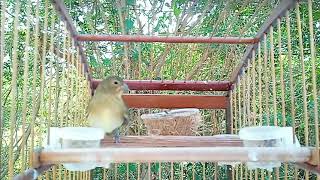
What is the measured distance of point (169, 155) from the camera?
1326mm

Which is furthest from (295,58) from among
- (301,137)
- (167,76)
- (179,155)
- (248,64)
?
(179,155)

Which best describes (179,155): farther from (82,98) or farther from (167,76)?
(167,76)

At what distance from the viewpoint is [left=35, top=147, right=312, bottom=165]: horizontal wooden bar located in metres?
1.33

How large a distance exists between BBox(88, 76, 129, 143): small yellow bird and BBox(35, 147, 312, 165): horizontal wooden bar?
0.68m

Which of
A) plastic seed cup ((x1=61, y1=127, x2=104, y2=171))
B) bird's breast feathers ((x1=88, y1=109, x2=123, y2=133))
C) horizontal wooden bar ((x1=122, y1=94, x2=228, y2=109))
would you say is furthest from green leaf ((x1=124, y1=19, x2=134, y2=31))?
plastic seed cup ((x1=61, y1=127, x2=104, y2=171))

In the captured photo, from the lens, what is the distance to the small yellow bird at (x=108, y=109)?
211 cm

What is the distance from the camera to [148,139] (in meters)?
1.66

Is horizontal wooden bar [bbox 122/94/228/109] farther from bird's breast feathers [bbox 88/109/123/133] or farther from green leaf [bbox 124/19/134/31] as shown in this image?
bird's breast feathers [bbox 88/109/123/133]

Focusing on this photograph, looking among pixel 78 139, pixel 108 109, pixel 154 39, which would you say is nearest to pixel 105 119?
pixel 108 109

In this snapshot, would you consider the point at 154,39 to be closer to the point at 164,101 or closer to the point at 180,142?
the point at 164,101

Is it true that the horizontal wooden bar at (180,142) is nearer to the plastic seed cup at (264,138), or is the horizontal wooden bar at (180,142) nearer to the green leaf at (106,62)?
the plastic seed cup at (264,138)

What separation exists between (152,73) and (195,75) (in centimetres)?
31

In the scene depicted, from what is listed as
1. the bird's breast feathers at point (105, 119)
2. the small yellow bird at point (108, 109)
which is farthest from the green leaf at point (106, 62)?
the bird's breast feathers at point (105, 119)

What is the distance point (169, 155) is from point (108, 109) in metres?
0.83
